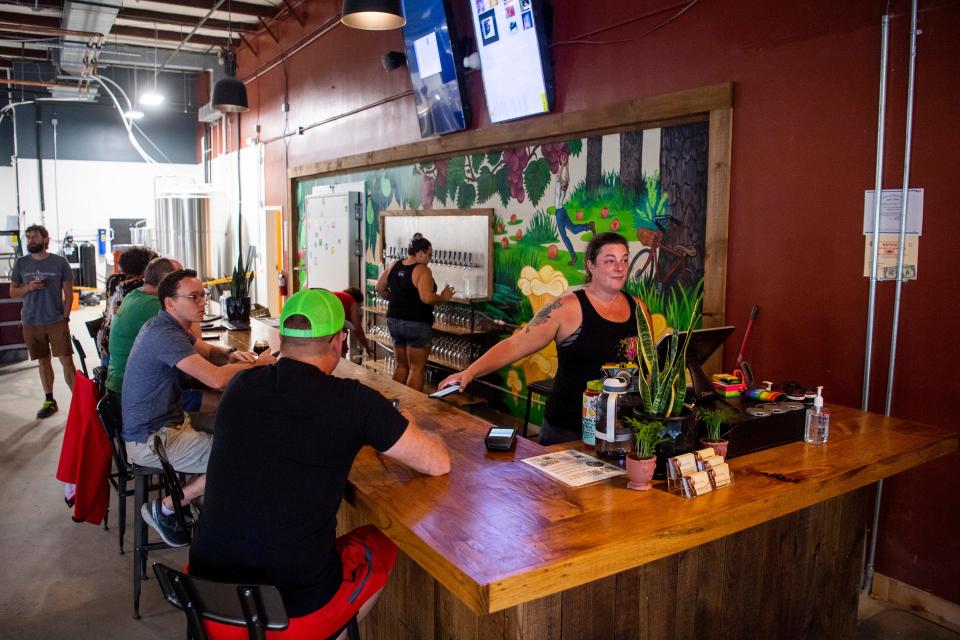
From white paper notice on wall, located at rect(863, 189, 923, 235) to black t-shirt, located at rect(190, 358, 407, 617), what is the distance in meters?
2.47

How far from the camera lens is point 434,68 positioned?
5992 mm

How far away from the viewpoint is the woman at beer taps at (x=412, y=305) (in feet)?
19.5

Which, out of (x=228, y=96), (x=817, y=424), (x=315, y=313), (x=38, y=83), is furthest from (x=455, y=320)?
(x=38, y=83)

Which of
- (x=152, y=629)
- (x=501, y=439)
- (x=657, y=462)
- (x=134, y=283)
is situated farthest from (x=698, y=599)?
(x=134, y=283)

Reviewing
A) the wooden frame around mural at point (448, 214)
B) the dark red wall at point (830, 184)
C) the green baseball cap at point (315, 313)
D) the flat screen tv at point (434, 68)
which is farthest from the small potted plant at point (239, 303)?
the green baseball cap at point (315, 313)

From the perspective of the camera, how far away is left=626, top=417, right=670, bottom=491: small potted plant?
212cm

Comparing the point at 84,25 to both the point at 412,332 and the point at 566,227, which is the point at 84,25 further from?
the point at 566,227

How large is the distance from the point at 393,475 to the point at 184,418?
166cm

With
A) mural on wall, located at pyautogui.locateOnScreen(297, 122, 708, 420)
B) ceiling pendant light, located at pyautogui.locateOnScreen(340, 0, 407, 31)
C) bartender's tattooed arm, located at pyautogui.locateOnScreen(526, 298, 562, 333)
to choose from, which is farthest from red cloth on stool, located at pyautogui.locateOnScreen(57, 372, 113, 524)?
mural on wall, located at pyautogui.locateOnScreen(297, 122, 708, 420)

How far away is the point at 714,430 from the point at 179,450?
227cm

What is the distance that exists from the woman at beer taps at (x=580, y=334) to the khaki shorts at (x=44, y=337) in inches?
200

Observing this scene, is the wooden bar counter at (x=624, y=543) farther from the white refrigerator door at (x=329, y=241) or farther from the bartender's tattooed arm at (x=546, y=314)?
the white refrigerator door at (x=329, y=241)

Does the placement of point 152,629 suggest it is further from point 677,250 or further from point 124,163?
point 124,163

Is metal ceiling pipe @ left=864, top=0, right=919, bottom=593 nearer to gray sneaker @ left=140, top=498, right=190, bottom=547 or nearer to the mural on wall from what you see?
the mural on wall
